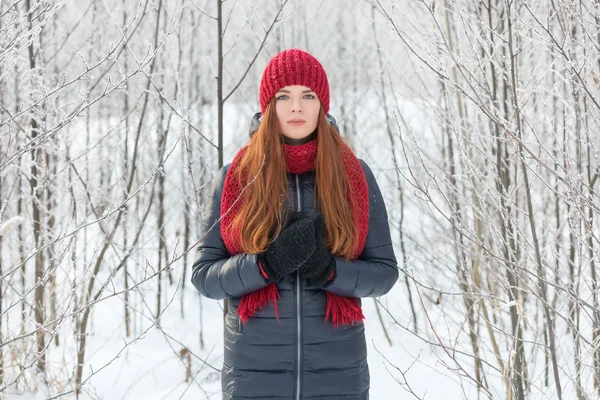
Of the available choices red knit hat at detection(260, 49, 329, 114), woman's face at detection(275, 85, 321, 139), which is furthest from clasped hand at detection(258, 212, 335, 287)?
red knit hat at detection(260, 49, 329, 114)

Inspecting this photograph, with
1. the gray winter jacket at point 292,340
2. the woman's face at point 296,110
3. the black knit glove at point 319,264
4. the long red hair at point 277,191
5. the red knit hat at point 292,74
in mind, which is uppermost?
the red knit hat at point 292,74

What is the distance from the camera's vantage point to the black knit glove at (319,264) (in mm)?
1570

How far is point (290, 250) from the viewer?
152cm

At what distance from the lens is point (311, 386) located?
1.63 m

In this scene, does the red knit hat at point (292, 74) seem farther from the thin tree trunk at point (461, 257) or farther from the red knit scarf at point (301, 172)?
the thin tree trunk at point (461, 257)

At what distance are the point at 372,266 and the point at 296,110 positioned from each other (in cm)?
58

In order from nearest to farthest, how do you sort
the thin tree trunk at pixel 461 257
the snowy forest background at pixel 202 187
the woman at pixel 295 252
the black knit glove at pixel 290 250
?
the black knit glove at pixel 290 250
the woman at pixel 295 252
the thin tree trunk at pixel 461 257
the snowy forest background at pixel 202 187

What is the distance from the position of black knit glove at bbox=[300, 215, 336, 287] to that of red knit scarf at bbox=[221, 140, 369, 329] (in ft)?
0.36

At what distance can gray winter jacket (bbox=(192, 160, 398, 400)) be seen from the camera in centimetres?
163

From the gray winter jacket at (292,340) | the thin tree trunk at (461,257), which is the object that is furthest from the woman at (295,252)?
the thin tree trunk at (461,257)

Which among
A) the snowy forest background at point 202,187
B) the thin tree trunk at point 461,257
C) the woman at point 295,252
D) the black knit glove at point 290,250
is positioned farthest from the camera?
the snowy forest background at point 202,187

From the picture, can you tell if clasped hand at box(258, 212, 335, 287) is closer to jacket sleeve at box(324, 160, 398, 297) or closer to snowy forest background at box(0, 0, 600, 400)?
jacket sleeve at box(324, 160, 398, 297)

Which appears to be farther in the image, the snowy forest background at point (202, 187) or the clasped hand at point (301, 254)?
the snowy forest background at point (202, 187)

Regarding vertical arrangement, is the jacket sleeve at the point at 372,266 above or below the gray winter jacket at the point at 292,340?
above
